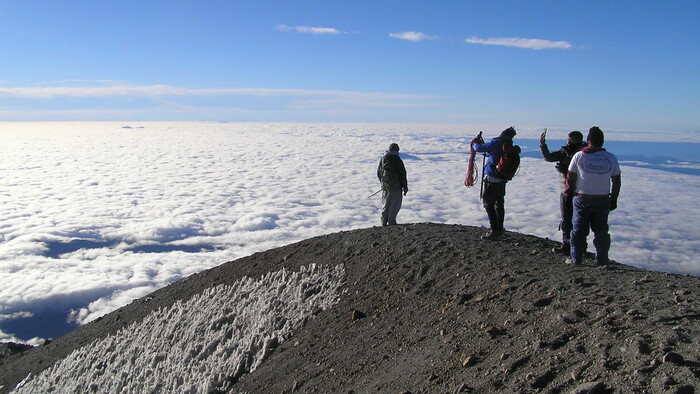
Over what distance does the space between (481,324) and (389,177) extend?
641cm

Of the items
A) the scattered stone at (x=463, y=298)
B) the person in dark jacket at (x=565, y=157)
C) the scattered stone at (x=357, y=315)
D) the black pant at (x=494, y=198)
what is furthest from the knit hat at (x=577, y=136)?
the scattered stone at (x=357, y=315)

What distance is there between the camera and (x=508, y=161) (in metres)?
10.1

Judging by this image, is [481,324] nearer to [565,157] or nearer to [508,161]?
[565,157]

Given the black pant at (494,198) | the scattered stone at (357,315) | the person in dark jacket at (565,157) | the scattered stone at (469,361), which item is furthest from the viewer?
the black pant at (494,198)

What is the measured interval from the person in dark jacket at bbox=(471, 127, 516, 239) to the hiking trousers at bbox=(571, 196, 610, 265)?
1949mm

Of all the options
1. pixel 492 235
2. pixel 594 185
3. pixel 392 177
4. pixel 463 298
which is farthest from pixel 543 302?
pixel 392 177

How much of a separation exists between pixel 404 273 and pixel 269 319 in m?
3.10

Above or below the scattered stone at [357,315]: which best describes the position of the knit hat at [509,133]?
above

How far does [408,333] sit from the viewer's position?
27.2 ft

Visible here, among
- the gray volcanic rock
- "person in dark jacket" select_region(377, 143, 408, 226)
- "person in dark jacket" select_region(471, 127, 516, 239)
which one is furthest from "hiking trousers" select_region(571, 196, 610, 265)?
"person in dark jacket" select_region(377, 143, 408, 226)

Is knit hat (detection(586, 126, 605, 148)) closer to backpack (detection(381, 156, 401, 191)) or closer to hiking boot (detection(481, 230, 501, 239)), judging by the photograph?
hiking boot (detection(481, 230, 501, 239))

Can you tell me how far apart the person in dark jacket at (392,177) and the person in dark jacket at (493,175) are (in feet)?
9.08

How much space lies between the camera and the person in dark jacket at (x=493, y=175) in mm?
10180

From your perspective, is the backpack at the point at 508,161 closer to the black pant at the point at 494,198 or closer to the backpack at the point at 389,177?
the black pant at the point at 494,198
